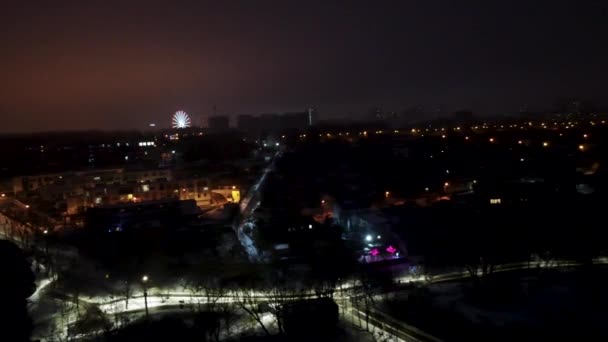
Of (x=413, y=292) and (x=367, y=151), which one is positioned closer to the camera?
(x=413, y=292)

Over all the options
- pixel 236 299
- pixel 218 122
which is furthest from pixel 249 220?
pixel 218 122

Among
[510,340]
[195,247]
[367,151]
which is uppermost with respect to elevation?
[367,151]

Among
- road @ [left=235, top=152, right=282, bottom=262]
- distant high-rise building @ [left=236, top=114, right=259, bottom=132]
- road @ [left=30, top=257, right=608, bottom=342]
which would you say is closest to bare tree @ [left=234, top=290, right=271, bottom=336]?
road @ [left=30, top=257, right=608, bottom=342]

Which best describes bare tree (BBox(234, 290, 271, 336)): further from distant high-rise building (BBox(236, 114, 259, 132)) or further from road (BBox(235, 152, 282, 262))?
distant high-rise building (BBox(236, 114, 259, 132))

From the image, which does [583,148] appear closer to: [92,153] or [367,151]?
[367,151]

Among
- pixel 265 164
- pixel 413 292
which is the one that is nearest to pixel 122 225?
pixel 413 292

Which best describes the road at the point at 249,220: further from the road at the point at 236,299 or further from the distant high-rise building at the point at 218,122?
the distant high-rise building at the point at 218,122

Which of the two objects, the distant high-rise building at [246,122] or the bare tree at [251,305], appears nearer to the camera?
the bare tree at [251,305]

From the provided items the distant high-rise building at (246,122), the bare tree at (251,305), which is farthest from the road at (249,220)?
the distant high-rise building at (246,122)

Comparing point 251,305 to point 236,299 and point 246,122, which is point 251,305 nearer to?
point 236,299

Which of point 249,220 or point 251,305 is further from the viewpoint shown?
point 249,220

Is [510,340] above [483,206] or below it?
below
